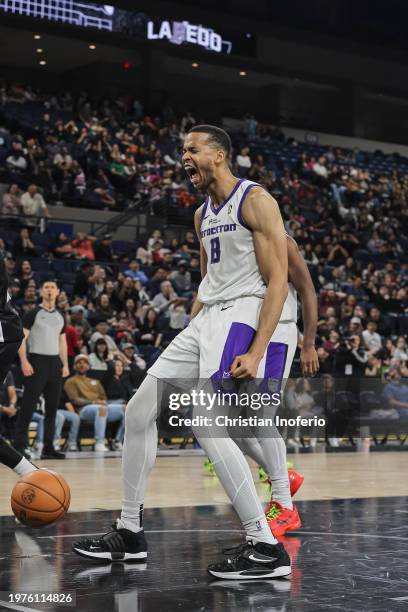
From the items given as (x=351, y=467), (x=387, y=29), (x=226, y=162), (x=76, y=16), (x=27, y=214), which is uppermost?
(x=387, y=29)

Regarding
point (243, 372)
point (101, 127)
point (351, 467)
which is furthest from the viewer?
point (101, 127)

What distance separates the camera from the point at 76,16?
24.0 m

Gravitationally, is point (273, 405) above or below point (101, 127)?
below

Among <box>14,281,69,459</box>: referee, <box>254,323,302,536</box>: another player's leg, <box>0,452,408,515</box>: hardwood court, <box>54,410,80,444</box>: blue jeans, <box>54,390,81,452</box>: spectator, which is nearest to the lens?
<box>254,323,302,536</box>: another player's leg

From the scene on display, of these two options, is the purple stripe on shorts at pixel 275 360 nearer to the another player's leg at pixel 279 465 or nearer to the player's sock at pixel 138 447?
the another player's leg at pixel 279 465

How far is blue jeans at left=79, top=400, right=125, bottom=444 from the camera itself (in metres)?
12.8

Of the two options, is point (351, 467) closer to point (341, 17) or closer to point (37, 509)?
point (37, 509)

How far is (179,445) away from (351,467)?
10.0 ft

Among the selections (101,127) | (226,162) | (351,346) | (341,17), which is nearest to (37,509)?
(226,162)

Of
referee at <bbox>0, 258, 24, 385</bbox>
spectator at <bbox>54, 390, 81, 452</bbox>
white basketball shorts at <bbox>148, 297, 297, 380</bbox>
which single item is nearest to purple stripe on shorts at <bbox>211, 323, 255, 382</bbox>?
white basketball shorts at <bbox>148, 297, 297, 380</bbox>

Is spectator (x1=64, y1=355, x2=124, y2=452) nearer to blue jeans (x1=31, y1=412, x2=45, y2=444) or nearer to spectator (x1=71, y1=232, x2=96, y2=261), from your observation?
blue jeans (x1=31, y1=412, x2=45, y2=444)

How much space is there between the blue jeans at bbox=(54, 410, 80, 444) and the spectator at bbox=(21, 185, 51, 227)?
599 cm

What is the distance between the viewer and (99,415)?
12766 millimetres

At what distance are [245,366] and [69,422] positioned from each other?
864 centimetres
